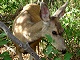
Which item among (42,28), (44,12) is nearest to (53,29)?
(42,28)

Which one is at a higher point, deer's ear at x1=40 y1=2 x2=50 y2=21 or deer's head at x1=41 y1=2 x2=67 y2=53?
deer's ear at x1=40 y1=2 x2=50 y2=21

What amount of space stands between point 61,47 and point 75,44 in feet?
7.02

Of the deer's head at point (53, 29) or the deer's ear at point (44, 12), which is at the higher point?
the deer's ear at point (44, 12)

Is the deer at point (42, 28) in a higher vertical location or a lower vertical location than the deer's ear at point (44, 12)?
lower

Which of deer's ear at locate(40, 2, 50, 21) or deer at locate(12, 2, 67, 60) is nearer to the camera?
deer's ear at locate(40, 2, 50, 21)

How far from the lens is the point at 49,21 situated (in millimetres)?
5301

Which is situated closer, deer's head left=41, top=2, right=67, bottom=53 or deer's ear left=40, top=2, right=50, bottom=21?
deer's ear left=40, top=2, right=50, bottom=21

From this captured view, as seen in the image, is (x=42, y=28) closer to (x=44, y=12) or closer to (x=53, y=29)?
(x=53, y=29)

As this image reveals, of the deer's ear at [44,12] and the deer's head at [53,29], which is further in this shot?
the deer's head at [53,29]

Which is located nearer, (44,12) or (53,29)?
(44,12)

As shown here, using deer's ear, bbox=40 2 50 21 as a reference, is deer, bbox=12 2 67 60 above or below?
below

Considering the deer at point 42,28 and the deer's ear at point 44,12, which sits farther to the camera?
the deer at point 42,28

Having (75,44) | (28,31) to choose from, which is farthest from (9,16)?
(28,31)

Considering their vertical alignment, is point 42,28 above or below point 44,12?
below
